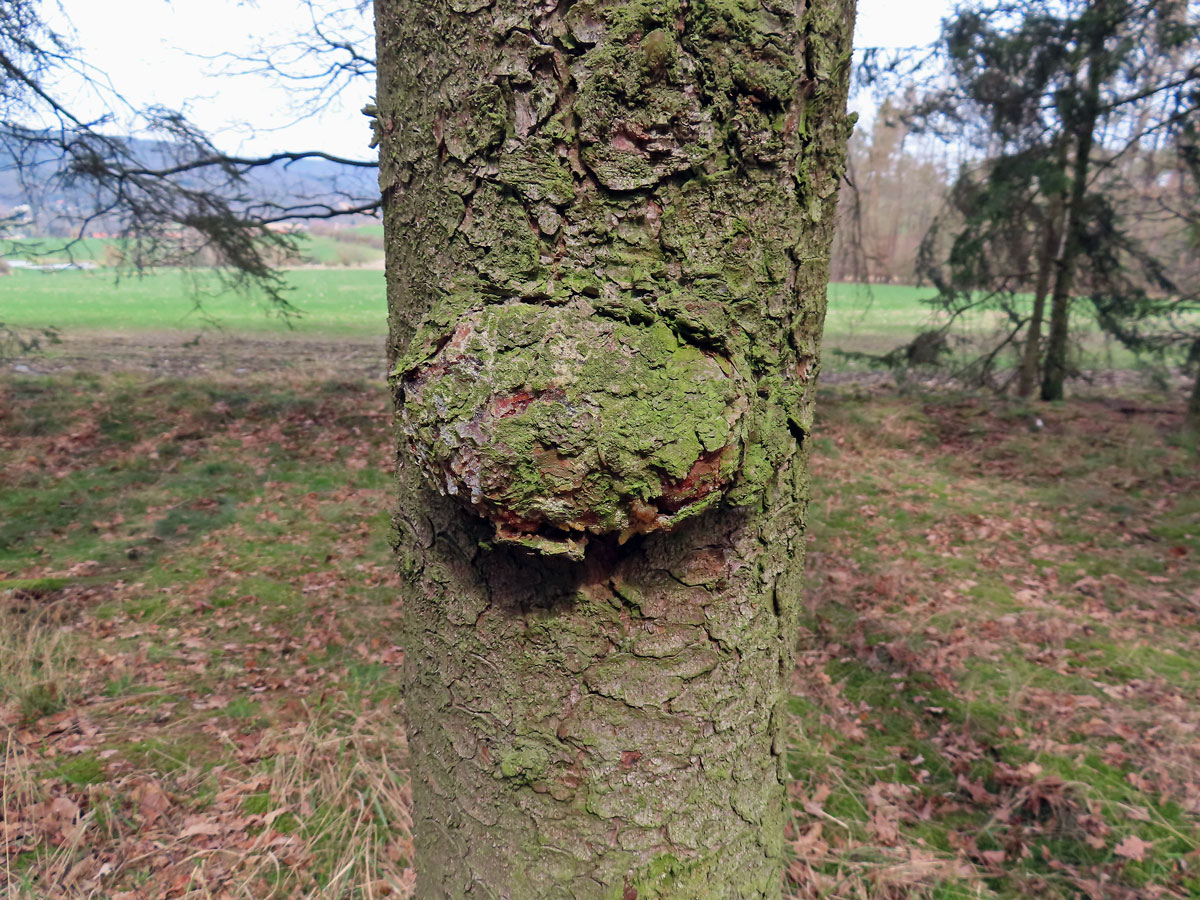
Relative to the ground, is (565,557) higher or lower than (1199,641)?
higher

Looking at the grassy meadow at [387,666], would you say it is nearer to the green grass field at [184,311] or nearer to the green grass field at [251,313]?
the green grass field at [251,313]

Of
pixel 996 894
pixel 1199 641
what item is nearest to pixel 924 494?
pixel 1199 641

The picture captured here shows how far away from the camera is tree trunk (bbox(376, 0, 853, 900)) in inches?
29.2

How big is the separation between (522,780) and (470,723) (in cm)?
11

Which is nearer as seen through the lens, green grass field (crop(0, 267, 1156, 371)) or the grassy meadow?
the grassy meadow

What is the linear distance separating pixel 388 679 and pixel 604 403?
3.19 metres

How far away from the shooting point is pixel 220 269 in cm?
743

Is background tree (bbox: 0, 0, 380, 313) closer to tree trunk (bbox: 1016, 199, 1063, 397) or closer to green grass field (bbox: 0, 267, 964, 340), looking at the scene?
green grass field (bbox: 0, 267, 964, 340)

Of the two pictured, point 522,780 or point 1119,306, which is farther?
point 1119,306

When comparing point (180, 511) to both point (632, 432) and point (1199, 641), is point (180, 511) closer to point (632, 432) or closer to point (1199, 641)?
point (632, 432)

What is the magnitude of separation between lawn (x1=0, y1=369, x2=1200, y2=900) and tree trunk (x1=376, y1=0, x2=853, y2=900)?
1.57 meters

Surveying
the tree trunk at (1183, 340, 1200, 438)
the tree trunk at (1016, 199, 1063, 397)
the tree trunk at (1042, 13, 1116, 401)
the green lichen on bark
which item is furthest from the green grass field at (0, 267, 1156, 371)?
the green lichen on bark

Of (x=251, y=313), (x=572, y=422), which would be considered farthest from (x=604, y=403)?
(x=251, y=313)

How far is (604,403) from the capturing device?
0.73 m
